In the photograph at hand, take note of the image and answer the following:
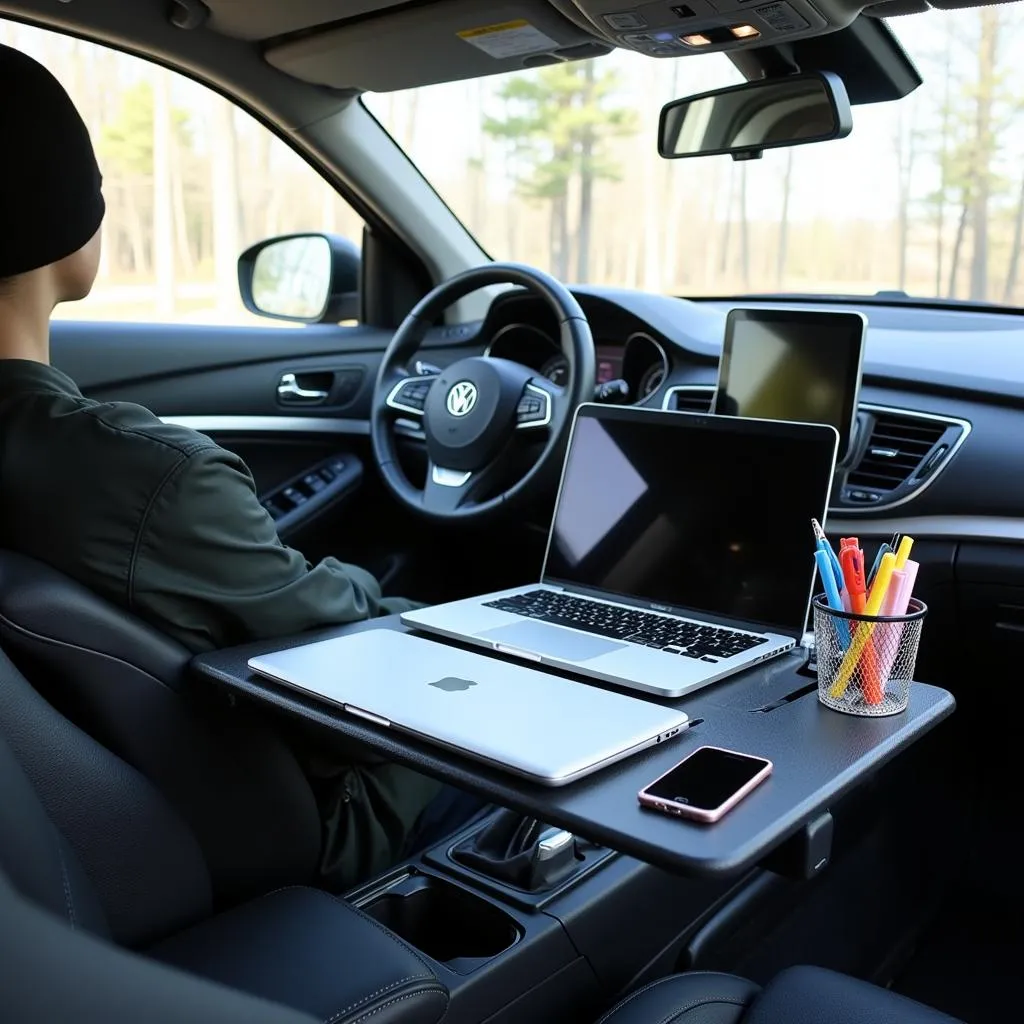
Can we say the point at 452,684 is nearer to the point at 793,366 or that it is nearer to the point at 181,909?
the point at 181,909

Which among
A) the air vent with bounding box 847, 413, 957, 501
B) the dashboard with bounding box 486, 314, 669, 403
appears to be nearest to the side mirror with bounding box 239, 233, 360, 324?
the dashboard with bounding box 486, 314, 669, 403

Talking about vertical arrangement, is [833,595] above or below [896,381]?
below

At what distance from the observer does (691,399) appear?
7.49ft

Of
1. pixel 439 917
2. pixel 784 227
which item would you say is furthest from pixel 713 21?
pixel 784 227

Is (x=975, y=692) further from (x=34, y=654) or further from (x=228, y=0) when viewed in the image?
(x=228, y=0)

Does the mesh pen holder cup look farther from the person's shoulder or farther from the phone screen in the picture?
the person's shoulder

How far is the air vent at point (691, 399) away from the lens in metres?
2.24

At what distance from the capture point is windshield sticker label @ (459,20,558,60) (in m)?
2.09

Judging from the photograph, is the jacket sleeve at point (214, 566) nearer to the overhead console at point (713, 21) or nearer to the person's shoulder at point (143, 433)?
the person's shoulder at point (143, 433)

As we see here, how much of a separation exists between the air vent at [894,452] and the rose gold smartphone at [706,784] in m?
1.10

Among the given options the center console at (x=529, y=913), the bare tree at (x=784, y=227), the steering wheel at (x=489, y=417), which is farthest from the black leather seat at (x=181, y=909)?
the bare tree at (x=784, y=227)

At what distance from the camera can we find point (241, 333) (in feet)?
9.11

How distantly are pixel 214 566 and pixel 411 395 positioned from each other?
1226mm

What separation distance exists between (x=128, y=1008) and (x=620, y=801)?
605 millimetres
